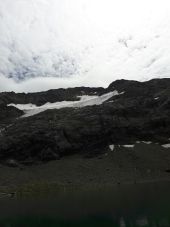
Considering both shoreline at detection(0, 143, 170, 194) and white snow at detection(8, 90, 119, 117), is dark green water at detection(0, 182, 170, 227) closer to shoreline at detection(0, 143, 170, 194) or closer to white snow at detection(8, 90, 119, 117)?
shoreline at detection(0, 143, 170, 194)

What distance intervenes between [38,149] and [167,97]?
1889 inches

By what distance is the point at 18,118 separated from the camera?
166000mm

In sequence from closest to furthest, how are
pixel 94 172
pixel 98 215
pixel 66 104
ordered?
pixel 98 215 < pixel 94 172 < pixel 66 104

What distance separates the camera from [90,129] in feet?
447

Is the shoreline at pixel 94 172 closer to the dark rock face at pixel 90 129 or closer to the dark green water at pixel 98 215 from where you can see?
the dark rock face at pixel 90 129

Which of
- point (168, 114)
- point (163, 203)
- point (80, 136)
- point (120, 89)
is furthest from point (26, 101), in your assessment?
point (163, 203)

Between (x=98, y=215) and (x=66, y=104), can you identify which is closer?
(x=98, y=215)

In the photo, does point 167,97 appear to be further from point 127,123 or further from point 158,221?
point 158,221

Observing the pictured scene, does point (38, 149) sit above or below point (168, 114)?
below

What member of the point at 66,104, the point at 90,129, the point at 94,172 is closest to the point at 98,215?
the point at 94,172

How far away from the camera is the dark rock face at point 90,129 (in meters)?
128

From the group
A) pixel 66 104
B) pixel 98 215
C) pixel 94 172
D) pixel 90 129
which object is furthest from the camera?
pixel 66 104

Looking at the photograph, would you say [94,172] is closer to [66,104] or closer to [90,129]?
[90,129]

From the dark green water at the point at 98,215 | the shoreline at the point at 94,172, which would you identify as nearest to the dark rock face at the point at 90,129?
the shoreline at the point at 94,172
